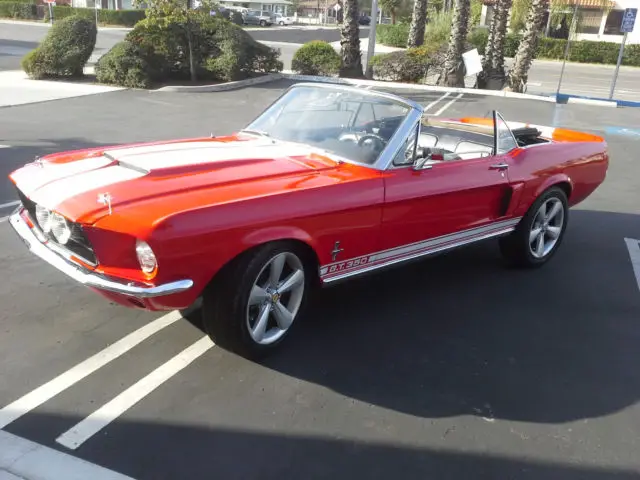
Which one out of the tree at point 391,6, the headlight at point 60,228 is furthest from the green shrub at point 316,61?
the tree at point 391,6

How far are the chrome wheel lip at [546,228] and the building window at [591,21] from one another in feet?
135

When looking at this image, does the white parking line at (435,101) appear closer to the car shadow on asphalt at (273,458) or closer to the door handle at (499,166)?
the door handle at (499,166)

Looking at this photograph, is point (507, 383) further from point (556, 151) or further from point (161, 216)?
point (556, 151)

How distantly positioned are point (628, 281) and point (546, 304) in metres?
1.07

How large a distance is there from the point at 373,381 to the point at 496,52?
804 inches

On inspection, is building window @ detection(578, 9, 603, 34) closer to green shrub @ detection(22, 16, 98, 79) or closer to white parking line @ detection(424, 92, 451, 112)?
white parking line @ detection(424, 92, 451, 112)

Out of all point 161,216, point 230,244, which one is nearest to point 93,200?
point 161,216

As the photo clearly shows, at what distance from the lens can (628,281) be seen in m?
5.25

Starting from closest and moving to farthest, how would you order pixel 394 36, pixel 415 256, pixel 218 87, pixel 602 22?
1. pixel 415 256
2. pixel 218 87
3. pixel 394 36
4. pixel 602 22

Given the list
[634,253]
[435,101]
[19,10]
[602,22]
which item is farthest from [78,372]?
[19,10]

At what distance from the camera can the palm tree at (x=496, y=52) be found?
20.6 metres

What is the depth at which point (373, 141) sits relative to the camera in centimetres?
418

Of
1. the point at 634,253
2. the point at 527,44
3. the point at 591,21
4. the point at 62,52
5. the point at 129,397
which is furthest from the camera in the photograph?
the point at 591,21

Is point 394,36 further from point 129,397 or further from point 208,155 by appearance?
point 129,397
